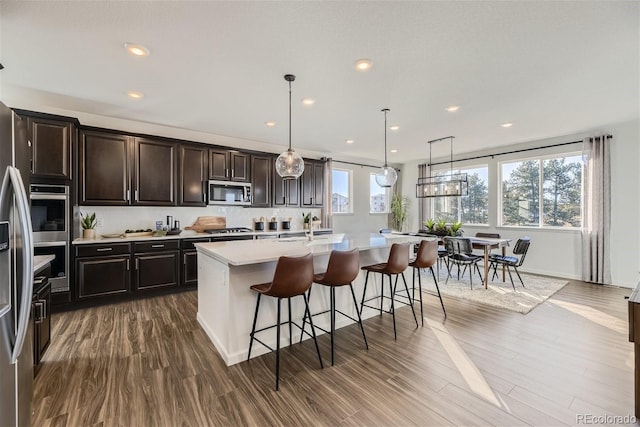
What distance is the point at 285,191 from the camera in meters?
6.00

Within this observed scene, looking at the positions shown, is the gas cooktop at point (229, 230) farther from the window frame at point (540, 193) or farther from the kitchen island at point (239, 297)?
the window frame at point (540, 193)

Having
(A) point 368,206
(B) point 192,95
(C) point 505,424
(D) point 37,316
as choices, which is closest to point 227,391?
(D) point 37,316

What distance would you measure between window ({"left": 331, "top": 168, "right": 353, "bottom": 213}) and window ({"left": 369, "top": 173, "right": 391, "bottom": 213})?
0.75 meters

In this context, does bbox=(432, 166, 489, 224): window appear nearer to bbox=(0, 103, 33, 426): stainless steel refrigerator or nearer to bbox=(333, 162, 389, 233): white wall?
bbox=(333, 162, 389, 233): white wall

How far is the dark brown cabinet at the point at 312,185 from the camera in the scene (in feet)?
20.6

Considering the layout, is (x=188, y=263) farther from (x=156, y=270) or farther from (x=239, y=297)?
(x=239, y=297)

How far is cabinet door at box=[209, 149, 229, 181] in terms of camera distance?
16.5 ft

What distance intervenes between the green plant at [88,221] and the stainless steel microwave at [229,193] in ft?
5.44

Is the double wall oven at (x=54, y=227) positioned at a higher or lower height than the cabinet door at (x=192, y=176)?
lower

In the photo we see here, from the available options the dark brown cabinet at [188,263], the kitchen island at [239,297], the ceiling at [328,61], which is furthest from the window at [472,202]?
the dark brown cabinet at [188,263]

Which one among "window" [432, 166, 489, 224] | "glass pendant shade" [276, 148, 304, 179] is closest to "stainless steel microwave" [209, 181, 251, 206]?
"glass pendant shade" [276, 148, 304, 179]

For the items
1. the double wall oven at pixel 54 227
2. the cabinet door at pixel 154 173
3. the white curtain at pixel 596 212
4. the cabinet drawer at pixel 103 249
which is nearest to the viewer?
the double wall oven at pixel 54 227

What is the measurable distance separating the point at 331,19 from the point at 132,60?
194cm

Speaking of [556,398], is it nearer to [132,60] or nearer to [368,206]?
[132,60]
